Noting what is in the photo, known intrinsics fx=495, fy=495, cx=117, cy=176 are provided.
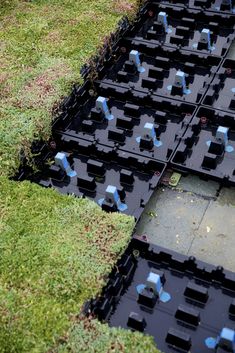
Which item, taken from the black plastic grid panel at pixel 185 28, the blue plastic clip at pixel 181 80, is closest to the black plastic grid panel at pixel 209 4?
the black plastic grid panel at pixel 185 28

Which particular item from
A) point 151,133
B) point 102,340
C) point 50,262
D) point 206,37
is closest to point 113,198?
point 50,262

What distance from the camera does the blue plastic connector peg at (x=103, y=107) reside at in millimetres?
12718

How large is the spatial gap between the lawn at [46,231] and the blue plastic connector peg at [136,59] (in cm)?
116

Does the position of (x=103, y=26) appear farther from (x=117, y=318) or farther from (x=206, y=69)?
(x=117, y=318)

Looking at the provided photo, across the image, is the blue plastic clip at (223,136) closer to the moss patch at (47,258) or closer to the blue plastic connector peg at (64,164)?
the moss patch at (47,258)

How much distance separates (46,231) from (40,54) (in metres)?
6.34

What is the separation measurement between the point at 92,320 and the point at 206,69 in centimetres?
837

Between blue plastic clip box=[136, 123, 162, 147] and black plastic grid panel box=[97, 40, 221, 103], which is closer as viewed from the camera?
blue plastic clip box=[136, 123, 162, 147]

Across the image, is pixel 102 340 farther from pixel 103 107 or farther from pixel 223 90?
pixel 223 90

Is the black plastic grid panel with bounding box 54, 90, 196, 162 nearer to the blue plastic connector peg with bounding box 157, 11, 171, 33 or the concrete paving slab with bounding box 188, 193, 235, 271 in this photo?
the concrete paving slab with bounding box 188, 193, 235, 271

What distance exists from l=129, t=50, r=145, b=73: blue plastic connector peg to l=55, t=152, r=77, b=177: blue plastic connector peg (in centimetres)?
411

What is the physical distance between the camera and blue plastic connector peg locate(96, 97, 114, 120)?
41.7 feet

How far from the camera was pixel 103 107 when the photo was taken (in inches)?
504

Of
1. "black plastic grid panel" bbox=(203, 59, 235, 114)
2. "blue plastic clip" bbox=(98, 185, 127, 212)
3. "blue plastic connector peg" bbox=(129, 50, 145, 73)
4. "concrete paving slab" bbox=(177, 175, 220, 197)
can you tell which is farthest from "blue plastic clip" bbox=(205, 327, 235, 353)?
"blue plastic connector peg" bbox=(129, 50, 145, 73)
